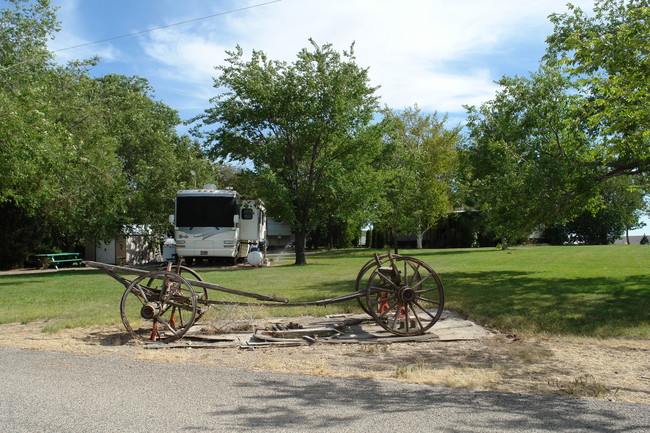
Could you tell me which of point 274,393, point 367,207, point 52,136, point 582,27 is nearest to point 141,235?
point 367,207

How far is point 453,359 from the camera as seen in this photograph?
253 inches

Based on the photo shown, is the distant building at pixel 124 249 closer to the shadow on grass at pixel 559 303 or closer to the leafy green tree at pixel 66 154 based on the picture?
the leafy green tree at pixel 66 154

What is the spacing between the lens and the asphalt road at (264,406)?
400 centimetres

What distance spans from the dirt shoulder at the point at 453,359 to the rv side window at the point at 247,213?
15353 mm

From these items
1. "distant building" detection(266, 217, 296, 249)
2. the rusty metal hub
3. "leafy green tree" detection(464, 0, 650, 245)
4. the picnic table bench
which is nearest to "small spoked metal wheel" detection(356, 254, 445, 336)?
the rusty metal hub

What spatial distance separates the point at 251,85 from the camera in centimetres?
2330

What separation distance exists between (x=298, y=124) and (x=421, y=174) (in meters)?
18.1

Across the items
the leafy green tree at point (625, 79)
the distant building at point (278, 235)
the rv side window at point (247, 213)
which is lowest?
the distant building at point (278, 235)

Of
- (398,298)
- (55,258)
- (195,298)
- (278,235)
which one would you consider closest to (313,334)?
(398,298)

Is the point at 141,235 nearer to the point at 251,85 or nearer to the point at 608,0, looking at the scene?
the point at 251,85

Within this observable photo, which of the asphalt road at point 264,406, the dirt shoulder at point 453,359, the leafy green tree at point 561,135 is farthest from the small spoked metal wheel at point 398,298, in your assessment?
the leafy green tree at point 561,135

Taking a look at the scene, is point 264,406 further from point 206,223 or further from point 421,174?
point 421,174

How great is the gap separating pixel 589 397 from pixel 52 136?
14241 mm

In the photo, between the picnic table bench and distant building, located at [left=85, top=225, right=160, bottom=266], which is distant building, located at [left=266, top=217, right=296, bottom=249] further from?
the picnic table bench
